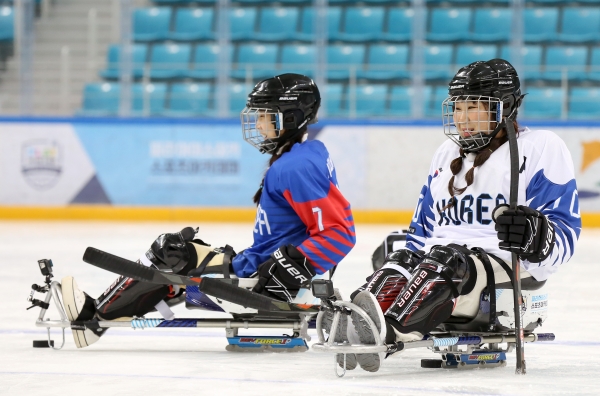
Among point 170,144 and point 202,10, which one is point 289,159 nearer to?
point 170,144

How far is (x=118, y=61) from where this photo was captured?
11453 millimetres

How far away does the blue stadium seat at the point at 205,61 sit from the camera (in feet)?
36.3

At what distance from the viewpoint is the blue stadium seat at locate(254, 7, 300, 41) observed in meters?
11.8

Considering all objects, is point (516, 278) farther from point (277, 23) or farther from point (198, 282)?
point (277, 23)

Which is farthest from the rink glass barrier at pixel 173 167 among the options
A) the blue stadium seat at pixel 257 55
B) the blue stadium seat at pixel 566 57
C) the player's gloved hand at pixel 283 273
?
the player's gloved hand at pixel 283 273

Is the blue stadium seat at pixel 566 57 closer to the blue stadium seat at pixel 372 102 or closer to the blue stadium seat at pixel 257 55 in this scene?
the blue stadium seat at pixel 372 102

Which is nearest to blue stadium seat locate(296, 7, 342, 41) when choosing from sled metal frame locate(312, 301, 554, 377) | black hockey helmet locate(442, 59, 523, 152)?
black hockey helmet locate(442, 59, 523, 152)

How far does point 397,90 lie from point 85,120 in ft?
10.5

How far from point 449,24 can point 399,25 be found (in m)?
0.55

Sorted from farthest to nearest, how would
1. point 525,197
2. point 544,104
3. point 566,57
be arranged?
point 566,57, point 544,104, point 525,197

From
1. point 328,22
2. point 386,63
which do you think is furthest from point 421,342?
point 328,22

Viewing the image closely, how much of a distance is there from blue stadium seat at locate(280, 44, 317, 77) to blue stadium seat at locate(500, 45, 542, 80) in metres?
1.99

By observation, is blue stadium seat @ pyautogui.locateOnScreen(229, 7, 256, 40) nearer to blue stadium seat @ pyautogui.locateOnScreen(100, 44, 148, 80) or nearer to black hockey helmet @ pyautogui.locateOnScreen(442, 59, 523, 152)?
blue stadium seat @ pyautogui.locateOnScreen(100, 44, 148, 80)

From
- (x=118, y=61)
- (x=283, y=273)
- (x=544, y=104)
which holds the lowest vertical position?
(x=283, y=273)
